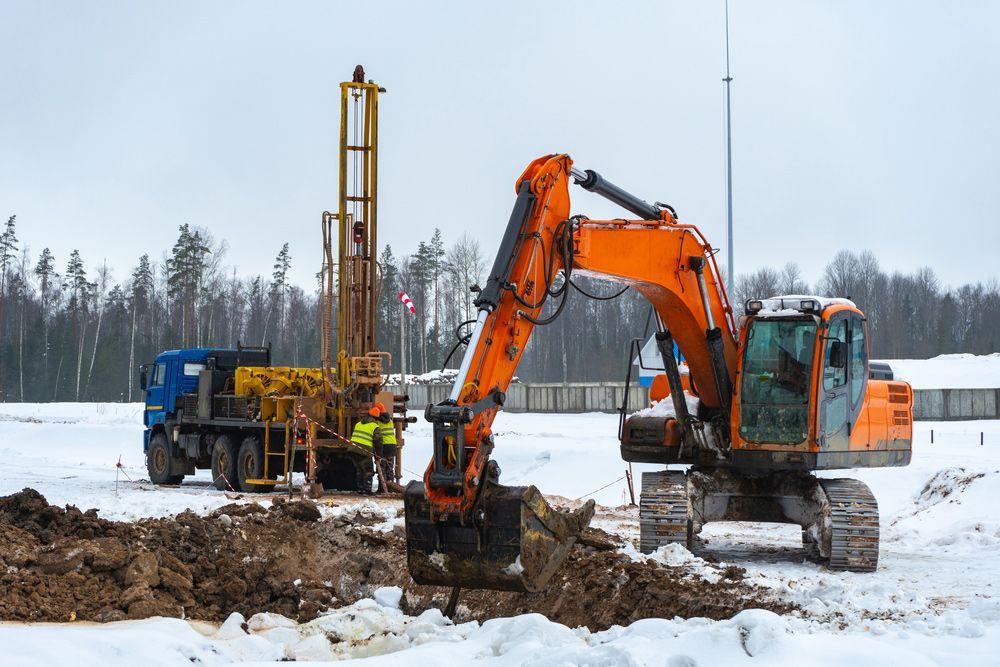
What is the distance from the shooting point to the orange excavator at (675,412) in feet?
25.1

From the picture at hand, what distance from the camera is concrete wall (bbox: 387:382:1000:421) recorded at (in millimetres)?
36812

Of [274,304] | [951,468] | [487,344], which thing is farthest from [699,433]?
[274,304]

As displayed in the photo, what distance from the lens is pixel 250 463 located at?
18609mm

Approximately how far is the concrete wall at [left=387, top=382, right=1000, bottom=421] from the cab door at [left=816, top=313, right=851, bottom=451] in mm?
24911

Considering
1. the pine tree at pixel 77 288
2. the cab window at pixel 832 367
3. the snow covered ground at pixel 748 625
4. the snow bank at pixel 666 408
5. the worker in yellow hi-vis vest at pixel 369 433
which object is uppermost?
the pine tree at pixel 77 288

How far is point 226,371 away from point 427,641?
14.0 metres

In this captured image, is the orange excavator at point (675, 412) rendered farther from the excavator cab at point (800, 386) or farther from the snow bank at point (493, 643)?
the snow bank at point (493, 643)

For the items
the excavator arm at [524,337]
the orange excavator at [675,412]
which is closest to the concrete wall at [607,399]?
the orange excavator at [675,412]

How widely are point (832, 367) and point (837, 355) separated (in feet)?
0.47

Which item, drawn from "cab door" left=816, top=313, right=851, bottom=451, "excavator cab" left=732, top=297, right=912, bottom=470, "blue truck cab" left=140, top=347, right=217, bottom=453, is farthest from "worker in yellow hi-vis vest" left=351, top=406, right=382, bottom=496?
"cab door" left=816, top=313, right=851, bottom=451

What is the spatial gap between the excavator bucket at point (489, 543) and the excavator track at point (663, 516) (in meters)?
2.98

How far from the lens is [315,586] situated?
9.91 m

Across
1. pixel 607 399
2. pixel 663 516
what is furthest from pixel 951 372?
pixel 663 516

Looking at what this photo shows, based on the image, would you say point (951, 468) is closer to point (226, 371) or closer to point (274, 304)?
point (226, 371)
